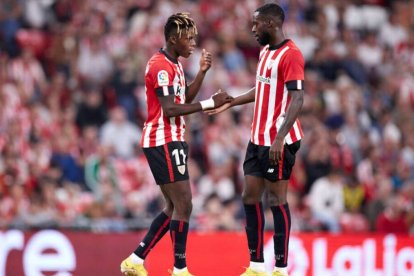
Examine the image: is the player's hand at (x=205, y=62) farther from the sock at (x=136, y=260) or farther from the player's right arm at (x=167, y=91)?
the sock at (x=136, y=260)

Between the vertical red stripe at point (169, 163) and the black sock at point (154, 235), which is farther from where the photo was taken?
the black sock at point (154, 235)

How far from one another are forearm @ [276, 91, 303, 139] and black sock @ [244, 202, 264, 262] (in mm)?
841

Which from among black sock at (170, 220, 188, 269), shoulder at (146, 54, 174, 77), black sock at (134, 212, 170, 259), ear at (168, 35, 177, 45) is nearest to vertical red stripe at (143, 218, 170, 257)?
black sock at (134, 212, 170, 259)

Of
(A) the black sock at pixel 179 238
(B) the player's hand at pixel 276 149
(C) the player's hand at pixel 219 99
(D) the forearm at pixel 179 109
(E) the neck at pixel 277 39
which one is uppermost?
(E) the neck at pixel 277 39

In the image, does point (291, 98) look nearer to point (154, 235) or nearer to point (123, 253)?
point (154, 235)

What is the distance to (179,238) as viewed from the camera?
11.1 metres

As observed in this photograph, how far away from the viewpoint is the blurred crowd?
16.6 meters

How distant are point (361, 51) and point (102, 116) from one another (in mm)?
5936

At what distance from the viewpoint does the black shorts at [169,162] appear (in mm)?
11094

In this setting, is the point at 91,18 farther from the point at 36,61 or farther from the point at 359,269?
the point at 359,269

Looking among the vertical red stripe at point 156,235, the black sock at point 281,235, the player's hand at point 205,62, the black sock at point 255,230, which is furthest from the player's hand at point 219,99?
the vertical red stripe at point 156,235

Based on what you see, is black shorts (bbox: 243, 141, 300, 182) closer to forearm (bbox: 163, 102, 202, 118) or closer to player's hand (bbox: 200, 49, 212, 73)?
forearm (bbox: 163, 102, 202, 118)

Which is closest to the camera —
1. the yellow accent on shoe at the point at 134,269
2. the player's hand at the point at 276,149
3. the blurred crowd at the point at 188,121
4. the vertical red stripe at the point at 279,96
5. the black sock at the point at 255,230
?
the player's hand at the point at 276,149

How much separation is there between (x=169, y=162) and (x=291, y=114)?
127 centimetres
